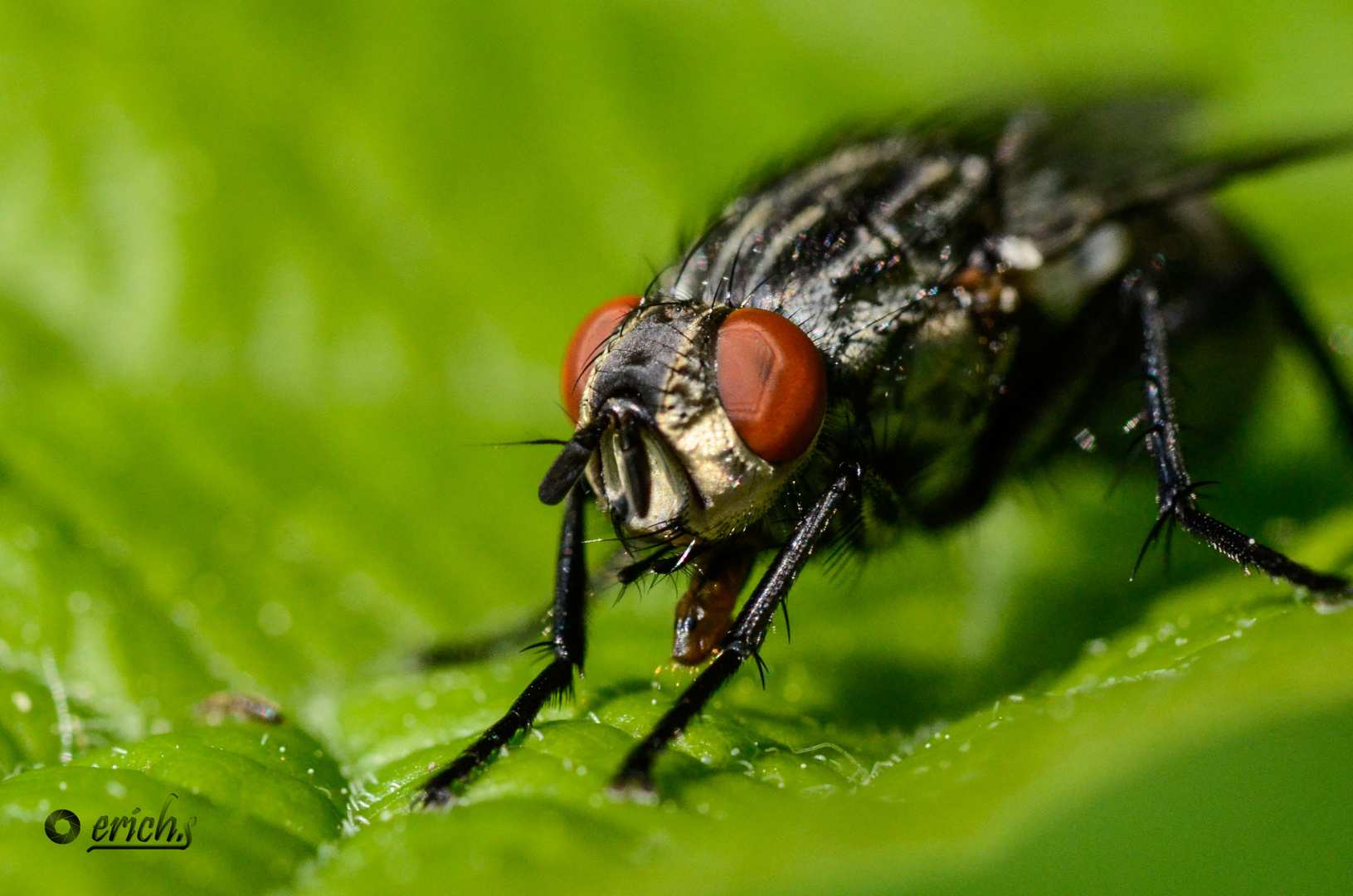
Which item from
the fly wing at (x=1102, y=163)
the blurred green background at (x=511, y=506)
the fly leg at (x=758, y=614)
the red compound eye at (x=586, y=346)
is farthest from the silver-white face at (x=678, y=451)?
the fly wing at (x=1102, y=163)

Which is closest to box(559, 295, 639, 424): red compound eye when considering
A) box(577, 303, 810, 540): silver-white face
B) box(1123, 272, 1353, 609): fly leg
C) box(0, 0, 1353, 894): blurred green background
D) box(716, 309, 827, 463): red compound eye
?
box(577, 303, 810, 540): silver-white face

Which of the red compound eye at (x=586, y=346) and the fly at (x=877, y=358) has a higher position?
the red compound eye at (x=586, y=346)

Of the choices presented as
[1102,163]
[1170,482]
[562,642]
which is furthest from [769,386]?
[1102,163]

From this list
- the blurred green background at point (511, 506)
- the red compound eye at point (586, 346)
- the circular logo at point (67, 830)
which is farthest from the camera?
the red compound eye at point (586, 346)

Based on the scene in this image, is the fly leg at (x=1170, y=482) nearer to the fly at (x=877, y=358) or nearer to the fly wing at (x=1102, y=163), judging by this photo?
the fly at (x=877, y=358)

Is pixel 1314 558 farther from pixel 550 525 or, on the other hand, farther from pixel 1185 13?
pixel 1185 13

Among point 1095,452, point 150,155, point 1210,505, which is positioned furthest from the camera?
point 150,155

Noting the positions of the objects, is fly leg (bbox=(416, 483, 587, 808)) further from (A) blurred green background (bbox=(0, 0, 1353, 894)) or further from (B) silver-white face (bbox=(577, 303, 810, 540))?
(B) silver-white face (bbox=(577, 303, 810, 540))

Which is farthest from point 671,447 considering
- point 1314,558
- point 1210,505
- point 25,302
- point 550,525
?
point 25,302
